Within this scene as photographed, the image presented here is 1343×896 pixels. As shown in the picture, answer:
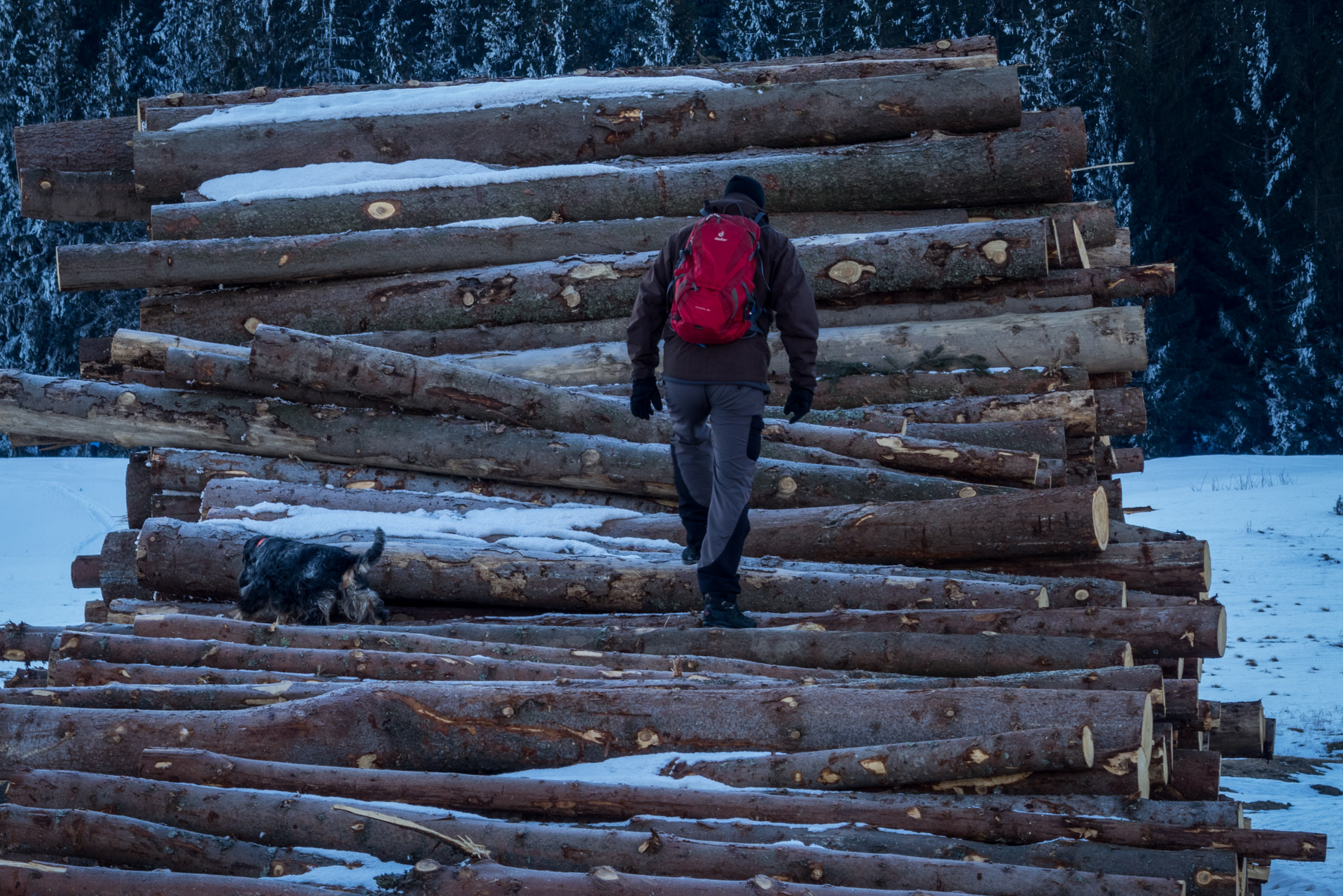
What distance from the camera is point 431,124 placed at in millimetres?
9109

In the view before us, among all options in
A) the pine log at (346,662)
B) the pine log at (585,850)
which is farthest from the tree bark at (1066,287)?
the pine log at (585,850)

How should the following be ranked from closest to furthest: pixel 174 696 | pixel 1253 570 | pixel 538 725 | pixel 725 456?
pixel 538 725 < pixel 174 696 < pixel 725 456 < pixel 1253 570

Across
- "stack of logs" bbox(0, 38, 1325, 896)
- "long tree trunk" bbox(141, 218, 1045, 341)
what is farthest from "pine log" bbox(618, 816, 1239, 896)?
"long tree trunk" bbox(141, 218, 1045, 341)

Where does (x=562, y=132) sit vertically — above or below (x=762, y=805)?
above

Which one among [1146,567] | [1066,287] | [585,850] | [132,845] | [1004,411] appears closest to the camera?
[585,850]

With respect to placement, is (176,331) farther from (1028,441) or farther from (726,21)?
(726,21)

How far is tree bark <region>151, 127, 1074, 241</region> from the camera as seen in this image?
848 centimetres

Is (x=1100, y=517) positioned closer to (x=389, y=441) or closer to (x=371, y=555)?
(x=371, y=555)

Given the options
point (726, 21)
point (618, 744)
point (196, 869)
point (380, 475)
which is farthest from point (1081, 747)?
point (726, 21)

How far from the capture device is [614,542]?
20.7 feet

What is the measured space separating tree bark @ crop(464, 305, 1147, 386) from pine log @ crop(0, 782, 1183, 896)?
15.5ft

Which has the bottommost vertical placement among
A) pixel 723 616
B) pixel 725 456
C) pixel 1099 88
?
pixel 723 616

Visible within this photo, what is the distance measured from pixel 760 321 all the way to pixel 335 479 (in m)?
3.09

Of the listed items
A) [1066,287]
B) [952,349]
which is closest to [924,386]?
[952,349]
